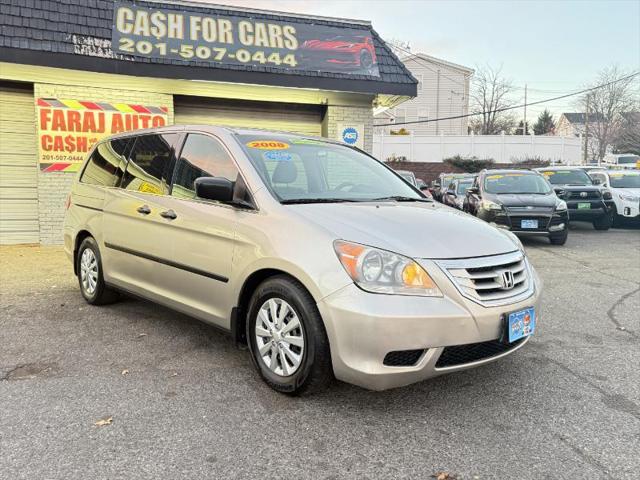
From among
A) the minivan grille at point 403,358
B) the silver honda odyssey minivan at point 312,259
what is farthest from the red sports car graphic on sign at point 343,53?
the minivan grille at point 403,358

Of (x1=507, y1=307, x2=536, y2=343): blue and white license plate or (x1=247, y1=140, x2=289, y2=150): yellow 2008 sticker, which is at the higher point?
(x1=247, y1=140, x2=289, y2=150): yellow 2008 sticker

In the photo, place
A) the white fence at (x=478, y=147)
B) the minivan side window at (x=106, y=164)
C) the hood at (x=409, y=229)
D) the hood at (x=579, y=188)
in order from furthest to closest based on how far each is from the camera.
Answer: the white fence at (x=478, y=147)
the hood at (x=579, y=188)
the minivan side window at (x=106, y=164)
the hood at (x=409, y=229)

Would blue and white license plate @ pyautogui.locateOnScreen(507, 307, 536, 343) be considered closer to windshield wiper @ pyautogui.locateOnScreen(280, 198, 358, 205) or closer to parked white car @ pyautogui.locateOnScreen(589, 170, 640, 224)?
windshield wiper @ pyautogui.locateOnScreen(280, 198, 358, 205)

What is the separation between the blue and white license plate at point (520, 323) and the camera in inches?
122

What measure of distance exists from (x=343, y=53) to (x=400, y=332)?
8.38 metres

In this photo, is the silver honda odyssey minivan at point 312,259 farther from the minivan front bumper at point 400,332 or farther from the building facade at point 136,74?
the building facade at point 136,74

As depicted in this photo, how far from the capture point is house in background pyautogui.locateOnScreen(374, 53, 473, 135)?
40.1 meters

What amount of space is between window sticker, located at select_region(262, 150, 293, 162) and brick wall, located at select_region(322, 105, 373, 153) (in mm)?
6883

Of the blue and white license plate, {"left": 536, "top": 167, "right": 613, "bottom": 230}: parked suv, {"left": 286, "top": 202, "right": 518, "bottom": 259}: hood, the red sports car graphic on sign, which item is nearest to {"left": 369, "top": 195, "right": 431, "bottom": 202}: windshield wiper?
Result: {"left": 286, "top": 202, "right": 518, "bottom": 259}: hood

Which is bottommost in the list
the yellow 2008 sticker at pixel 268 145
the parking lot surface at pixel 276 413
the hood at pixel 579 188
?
the parking lot surface at pixel 276 413

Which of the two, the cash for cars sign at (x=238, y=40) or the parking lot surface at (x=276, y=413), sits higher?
the cash for cars sign at (x=238, y=40)

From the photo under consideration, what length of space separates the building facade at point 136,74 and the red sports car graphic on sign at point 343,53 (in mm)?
21

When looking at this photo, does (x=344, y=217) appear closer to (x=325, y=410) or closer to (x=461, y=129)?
(x=325, y=410)

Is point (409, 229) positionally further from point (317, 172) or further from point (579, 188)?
point (579, 188)
